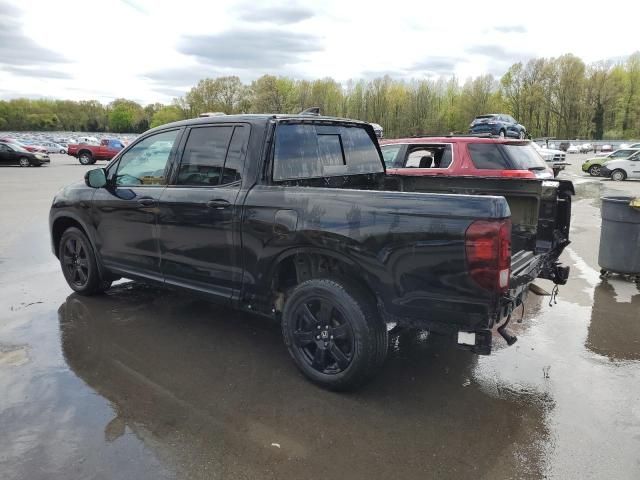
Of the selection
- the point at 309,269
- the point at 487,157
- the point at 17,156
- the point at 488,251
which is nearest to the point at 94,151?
the point at 17,156

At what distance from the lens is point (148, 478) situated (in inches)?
107

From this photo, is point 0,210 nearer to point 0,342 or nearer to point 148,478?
point 0,342

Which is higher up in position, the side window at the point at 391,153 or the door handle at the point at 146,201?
the side window at the point at 391,153

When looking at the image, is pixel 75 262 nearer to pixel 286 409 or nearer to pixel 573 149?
pixel 286 409

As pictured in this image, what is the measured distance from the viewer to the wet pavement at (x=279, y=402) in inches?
→ 113

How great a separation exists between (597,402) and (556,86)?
9124 cm

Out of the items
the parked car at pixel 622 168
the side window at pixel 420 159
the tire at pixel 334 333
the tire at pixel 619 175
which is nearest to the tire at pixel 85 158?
the side window at pixel 420 159

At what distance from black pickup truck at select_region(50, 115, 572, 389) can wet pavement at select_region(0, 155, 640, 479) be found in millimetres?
448

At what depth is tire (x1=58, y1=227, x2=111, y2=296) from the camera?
552 cm

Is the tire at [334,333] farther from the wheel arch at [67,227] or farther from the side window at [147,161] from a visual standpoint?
the wheel arch at [67,227]

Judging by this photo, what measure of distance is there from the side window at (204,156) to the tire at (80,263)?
1772mm

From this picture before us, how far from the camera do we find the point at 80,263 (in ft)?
18.6

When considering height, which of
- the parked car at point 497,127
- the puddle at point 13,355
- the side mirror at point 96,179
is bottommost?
the puddle at point 13,355

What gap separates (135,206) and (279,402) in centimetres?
242
